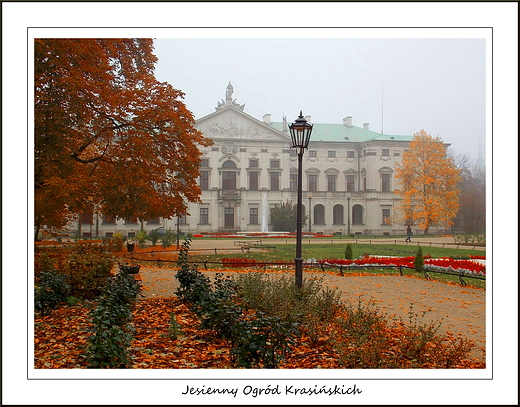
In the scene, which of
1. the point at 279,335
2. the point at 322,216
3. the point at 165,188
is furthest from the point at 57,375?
the point at 322,216

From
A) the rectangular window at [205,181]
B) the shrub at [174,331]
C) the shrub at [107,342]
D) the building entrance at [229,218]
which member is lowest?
the shrub at [174,331]

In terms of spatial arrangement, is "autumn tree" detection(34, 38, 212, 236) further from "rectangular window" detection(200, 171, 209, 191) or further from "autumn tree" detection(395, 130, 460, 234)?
"rectangular window" detection(200, 171, 209, 191)

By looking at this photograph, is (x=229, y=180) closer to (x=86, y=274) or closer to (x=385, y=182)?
(x=385, y=182)

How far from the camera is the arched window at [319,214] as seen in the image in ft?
108

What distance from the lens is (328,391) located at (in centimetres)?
423

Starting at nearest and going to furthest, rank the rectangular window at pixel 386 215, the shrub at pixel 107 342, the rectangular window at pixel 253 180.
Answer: the shrub at pixel 107 342 → the rectangular window at pixel 386 215 → the rectangular window at pixel 253 180

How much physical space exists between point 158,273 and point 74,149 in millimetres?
4446

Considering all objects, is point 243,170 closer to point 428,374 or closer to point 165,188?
point 165,188

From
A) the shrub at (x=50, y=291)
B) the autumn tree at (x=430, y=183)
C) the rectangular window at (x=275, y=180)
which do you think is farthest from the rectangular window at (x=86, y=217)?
the rectangular window at (x=275, y=180)

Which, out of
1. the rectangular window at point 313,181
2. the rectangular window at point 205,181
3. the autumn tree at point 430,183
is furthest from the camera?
the rectangular window at point 313,181

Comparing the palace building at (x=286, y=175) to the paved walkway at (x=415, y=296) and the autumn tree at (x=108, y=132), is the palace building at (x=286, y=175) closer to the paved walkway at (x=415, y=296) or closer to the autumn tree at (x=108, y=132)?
the paved walkway at (x=415, y=296)

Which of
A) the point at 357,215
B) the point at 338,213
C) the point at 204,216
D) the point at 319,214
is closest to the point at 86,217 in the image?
the point at 204,216

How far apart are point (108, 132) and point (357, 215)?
27398 millimetres

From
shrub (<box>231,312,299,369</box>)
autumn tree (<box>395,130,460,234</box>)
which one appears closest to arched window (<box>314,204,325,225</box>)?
autumn tree (<box>395,130,460,234</box>)
